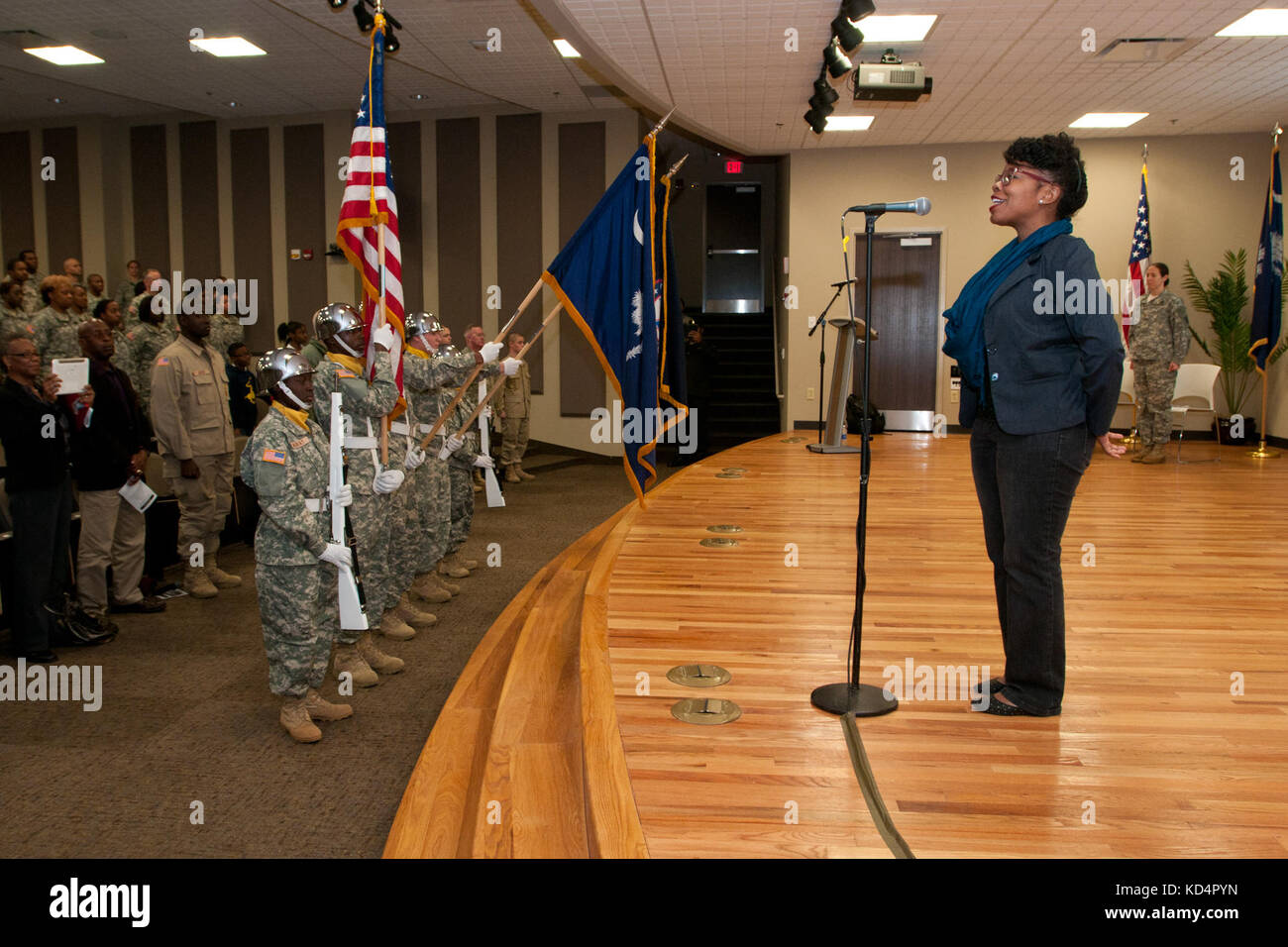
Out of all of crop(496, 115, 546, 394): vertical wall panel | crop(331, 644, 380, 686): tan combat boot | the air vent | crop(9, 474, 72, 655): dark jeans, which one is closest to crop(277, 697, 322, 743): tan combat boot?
crop(331, 644, 380, 686): tan combat boot

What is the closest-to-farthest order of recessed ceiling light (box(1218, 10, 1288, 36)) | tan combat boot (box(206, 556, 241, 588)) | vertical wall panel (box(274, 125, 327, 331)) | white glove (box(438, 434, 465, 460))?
white glove (box(438, 434, 465, 460)), tan combat boot (box(206, 556, 241, 588)), recessed ceiling light (box(1218, 10, 1288, 36)), vertical wall panel (box(274, 125, 327, 331))

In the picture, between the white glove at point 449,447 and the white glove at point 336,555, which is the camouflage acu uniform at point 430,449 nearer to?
the white glove at point 449,447

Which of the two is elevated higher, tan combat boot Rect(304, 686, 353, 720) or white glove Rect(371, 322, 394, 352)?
white glove Rect(371, 322, 394, 352)

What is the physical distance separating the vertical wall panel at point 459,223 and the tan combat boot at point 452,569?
257 inches

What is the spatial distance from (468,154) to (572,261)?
740cm

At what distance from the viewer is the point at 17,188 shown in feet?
41.0

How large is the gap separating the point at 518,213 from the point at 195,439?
23.3 ft

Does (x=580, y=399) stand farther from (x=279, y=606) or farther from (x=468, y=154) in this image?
(x=279, y=606)

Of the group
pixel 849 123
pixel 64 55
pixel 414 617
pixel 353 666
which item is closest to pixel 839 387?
pixel 849 123

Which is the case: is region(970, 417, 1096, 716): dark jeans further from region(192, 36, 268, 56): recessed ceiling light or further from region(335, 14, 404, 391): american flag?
region(192, 36, 268, 56): recessed ceiling light

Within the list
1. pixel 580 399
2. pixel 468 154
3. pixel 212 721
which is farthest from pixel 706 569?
pixel 468 154

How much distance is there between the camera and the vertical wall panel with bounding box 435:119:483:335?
39.1ft

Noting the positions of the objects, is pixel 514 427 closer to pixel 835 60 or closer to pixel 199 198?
A: pixel 835 60

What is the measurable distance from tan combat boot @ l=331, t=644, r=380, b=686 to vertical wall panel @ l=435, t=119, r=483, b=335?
835 cm
